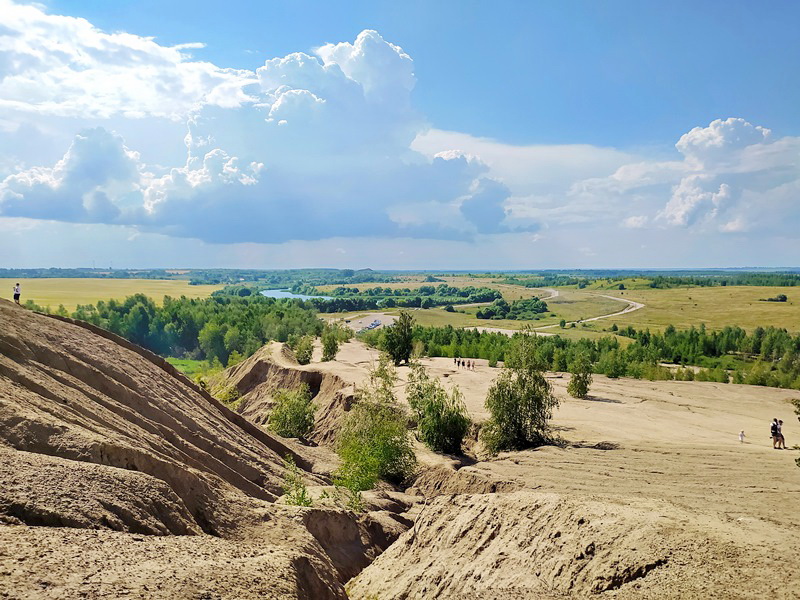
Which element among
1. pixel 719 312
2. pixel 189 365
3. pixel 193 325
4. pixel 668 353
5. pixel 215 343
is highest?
pixel 719 312

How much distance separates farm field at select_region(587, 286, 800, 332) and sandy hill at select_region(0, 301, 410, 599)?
136 m

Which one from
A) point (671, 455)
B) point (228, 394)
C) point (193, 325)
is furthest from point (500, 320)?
point (671, 455)

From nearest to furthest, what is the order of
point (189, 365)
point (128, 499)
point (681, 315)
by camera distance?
point (128, 499)
point (189, 365)
point (681, 315)

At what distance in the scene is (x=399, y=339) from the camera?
2908 inches

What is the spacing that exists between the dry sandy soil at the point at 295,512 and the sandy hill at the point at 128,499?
6cm

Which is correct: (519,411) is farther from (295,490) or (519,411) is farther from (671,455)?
(295,490)

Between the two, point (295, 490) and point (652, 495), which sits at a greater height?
point (295, 490)

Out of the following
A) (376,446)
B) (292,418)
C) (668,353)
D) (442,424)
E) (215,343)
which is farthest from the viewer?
(215,343)

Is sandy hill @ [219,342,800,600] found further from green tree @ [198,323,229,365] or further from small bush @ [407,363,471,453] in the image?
green tree @ [198,323,229,365]

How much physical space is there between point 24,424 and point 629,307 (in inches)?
7667

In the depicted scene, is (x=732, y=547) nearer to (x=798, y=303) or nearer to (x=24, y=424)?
(x=24, y=424)

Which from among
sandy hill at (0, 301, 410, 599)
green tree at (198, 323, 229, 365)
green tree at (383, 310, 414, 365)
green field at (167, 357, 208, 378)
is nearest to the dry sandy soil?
sandy hill at (0, 301, 410, 599)

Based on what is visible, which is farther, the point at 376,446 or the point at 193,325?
the point at 193,325

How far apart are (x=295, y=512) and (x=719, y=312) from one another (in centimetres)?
16862
